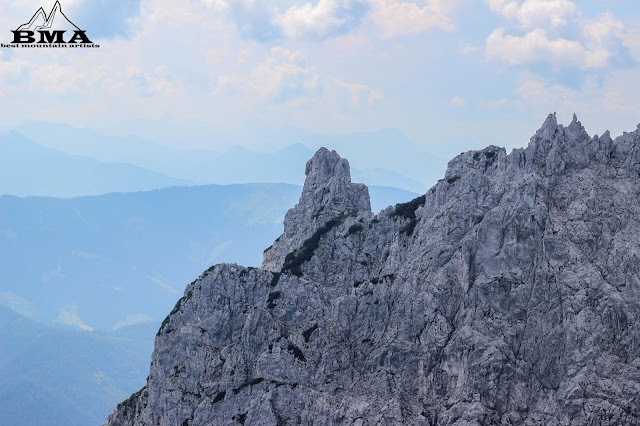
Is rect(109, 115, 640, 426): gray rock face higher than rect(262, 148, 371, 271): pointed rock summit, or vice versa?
rect(262, 148, 371, 271): pointed rock summit

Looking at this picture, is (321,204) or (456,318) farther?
(321,204)

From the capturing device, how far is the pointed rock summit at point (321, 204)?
14925 centimetres

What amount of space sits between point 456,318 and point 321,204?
58.7 meters

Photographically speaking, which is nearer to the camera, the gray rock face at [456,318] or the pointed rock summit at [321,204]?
the gray rock face at [456,318]

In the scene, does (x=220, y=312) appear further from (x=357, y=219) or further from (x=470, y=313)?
(x=470, y=313)

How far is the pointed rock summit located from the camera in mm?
149250

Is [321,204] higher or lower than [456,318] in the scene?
higher

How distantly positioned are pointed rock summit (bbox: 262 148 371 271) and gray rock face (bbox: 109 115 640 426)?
52.1ft

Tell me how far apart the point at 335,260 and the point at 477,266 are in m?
35.9

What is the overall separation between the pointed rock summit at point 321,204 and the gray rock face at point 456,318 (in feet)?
52.1

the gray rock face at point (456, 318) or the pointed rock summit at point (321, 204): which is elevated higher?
the pointed rock summit at point (321, 204)

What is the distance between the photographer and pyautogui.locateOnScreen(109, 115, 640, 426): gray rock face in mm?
95625

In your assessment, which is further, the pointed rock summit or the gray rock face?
the pointed rock summit

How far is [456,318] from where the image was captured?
105m
